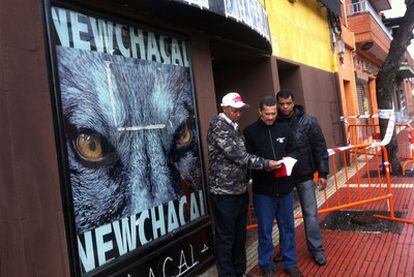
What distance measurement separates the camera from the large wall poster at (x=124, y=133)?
125 inches

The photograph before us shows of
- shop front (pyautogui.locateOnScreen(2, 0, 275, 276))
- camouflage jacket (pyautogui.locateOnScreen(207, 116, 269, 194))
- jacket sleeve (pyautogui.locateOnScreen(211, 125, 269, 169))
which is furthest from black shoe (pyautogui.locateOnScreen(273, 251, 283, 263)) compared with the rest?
jacket sleeve (pyautogui.locateOnScreen(211, 125, 269, 169))

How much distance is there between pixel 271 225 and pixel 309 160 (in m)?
0.86

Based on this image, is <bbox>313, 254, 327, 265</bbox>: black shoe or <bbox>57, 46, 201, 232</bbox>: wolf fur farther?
<bbox>313, 254, 327, 265</bbox>: black shoe

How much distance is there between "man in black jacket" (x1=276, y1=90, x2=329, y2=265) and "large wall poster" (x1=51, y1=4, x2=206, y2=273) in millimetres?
1102

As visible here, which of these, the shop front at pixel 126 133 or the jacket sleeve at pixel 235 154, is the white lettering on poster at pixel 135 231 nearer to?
the shop front at pixel 126 133

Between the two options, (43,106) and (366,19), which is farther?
(366,19)

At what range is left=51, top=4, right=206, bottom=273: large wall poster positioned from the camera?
318 cm

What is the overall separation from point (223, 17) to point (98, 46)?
158 centimetres

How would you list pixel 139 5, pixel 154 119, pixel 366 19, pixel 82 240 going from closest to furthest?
pixel 82 240, pixel 139 5, pixel 154 119, pixel 366 19

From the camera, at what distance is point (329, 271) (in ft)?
13.9

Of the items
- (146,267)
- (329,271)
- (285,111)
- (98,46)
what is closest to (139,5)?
(98,46)

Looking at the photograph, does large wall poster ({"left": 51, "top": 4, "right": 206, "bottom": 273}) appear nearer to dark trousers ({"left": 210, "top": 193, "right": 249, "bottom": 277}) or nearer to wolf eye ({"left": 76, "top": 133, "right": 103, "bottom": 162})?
wolf eye ({"left": 76, "top": 133, "right": 103, "bottom": 162})

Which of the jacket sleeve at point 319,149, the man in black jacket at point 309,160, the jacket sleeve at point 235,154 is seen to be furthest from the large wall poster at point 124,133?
the jacket sleeve at point 319,149

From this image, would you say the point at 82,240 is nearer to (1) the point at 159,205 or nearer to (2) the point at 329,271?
(1) the point at 159,205
